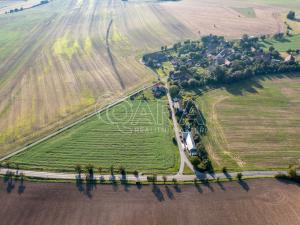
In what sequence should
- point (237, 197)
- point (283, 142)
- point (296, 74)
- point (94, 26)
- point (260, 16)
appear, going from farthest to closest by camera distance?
point (260, 16), point (94, 26), point (296, 74), point (283, 142), point (237, 197)

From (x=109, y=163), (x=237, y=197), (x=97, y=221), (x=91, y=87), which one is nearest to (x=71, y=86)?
(x=91, y=87)

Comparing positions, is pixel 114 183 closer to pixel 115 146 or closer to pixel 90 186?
pixel 90 186

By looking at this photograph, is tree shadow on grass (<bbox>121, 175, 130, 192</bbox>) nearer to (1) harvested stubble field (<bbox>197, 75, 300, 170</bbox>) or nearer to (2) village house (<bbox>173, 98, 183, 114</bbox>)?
(1) harvested stubble field (<bbox>197, 75, 300, 170</bbox>)

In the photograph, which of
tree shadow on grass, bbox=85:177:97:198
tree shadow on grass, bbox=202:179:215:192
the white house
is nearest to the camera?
→ tree shadow on grass, bbox=85:177:97:198

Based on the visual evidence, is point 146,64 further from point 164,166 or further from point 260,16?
point 260,16

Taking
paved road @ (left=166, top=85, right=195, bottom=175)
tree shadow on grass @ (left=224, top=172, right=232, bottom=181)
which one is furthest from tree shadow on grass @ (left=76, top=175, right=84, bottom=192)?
tree shadow on grass @ (left=224, top=172, right=232, bottom=181)

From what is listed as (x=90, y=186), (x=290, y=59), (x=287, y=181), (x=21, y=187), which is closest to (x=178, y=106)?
(x=287, y=181)

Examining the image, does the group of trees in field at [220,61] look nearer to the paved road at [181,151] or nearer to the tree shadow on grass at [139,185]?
the paved road at [181,151]
